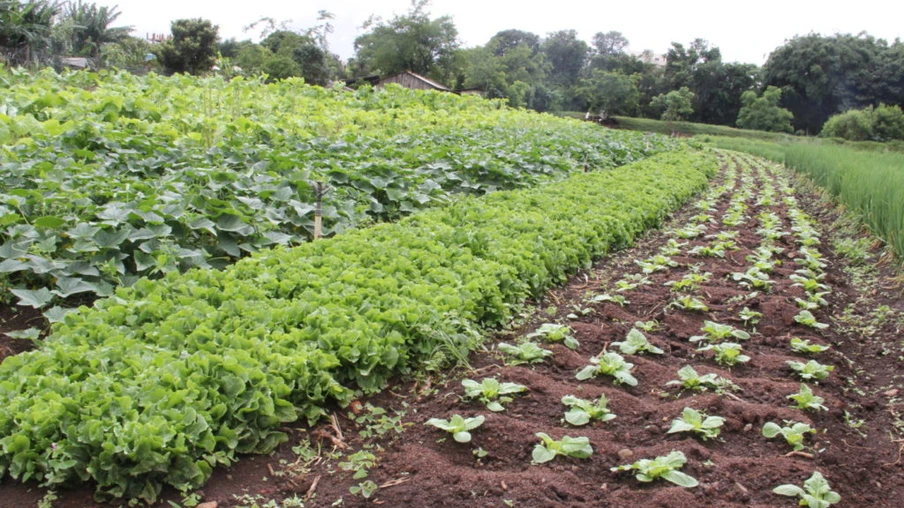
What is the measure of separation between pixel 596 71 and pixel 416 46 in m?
16.7

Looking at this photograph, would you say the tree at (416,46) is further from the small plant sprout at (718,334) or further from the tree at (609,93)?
the small plant sprout at (718,334)

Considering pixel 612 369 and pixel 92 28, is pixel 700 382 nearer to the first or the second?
pixel 612 369

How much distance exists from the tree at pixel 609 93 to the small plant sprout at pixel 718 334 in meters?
53.0

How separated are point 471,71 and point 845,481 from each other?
52224 mm

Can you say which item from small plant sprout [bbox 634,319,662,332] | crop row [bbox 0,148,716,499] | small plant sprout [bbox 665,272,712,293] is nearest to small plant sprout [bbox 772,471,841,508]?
crop row [bbox 0,148,716,499]

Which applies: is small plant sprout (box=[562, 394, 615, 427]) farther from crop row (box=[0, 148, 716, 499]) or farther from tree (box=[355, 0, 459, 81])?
tree (box=[355, 0, 459, 81])

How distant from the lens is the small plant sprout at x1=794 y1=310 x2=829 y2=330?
400 cm

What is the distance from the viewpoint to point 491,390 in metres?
2.87

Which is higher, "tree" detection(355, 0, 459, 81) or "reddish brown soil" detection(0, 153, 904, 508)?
"tree" detection(355, 0, 459, 81)

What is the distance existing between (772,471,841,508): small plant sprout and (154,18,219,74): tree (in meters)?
42.9

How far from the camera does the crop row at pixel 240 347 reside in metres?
2.15

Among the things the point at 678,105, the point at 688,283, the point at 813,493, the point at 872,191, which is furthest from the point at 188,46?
the point at 813,493

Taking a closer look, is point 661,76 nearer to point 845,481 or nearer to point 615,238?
point 615,238

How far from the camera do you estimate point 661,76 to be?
61.6 m
